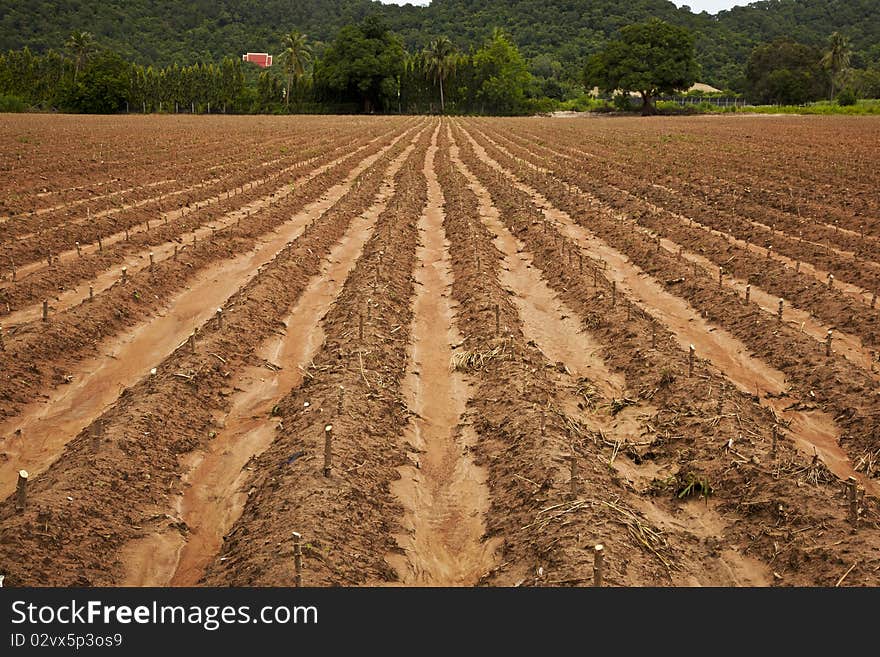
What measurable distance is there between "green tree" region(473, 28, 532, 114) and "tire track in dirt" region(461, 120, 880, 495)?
267ft

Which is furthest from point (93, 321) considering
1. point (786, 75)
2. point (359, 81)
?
point (786, 75)

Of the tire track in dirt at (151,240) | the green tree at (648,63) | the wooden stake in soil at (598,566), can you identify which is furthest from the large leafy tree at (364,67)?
the wooden stake in soil at (598,566)

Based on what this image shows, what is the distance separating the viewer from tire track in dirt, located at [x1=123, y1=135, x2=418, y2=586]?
5.86 meters

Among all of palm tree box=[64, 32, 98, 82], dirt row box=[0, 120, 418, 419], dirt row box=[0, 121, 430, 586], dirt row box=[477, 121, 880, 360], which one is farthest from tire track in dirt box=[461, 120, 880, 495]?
palm tree box=[64, 32, 98, 82]

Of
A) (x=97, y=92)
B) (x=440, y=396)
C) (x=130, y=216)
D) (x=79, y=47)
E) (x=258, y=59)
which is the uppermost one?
(x=258, y=59)

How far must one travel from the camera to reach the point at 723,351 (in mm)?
10047

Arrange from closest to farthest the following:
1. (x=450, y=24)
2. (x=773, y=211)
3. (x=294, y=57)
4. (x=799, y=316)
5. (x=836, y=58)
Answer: (x=799, y=316) → (x=773, y=211) → (x=836, y=58) → (x=294, y=57) → (x=450, y=24)

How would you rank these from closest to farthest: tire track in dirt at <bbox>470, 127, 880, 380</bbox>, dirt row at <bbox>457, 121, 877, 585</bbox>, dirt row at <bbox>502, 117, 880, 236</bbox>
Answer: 1. dirt row at <bbox>457, 121, 877, 585</bbox>
2. tire track in dirt at <bbox>470, 127, 880, 380</bbox>
3. dirt row at <bbox>502, 117, 880, 236</bbox>

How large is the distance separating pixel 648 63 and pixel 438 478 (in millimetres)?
87539

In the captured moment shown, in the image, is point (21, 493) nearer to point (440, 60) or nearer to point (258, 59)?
point (440, 60)

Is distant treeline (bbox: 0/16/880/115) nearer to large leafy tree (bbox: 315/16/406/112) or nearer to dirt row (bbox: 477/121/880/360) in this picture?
large leafy tree (bbox: 315/16/406/112)

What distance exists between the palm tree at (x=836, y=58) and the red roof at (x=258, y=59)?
302ft

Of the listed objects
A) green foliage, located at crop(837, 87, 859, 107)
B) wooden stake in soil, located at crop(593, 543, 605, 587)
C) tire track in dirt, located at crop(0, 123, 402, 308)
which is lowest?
wooden stake in soil, located at crop(593, 543, 605, 587)

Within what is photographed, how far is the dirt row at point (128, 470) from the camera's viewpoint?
563 centimetres
